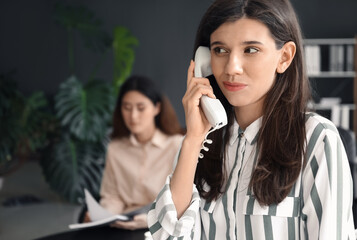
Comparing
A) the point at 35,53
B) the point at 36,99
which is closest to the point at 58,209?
the point at 36,99

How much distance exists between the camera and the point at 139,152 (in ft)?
9.70

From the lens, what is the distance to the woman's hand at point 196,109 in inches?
44.3

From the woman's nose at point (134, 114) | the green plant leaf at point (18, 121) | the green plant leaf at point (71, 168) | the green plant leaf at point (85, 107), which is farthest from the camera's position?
the green plant leaf at point (18, 121)

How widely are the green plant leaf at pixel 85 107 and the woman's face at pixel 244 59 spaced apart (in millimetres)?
3776

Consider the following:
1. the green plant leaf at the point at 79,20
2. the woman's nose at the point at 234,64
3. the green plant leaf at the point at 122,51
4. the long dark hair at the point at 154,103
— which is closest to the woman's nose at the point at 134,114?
the long dark hair at the point at 154,103

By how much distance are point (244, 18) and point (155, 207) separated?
1.64 feet

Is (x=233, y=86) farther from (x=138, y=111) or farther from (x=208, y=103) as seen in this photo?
(x=138, y=111)

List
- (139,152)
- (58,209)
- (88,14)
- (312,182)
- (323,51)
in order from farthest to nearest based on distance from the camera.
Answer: (323,51)
(88,14)
(58,209)
(139,152)
(312,182)

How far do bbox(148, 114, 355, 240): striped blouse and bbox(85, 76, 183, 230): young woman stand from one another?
1.71 meters

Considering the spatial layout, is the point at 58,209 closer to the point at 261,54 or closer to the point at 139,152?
the point at 139,152

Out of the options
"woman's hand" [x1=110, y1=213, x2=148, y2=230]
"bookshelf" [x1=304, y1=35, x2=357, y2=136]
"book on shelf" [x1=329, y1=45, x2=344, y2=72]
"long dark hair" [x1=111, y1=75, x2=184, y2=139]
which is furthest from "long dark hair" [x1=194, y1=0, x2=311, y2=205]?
"book on shelf" [x1=329, y1=45, x2=344, y2=72]

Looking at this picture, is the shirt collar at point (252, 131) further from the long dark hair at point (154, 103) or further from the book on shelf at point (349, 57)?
the book on shelf at point (349, 57)

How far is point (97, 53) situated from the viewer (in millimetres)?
7105

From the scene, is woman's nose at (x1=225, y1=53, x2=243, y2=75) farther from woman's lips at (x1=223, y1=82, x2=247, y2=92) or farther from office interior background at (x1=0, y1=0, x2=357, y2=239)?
office interior background at (x1=0, y1=0, x2=357, y2=239)
